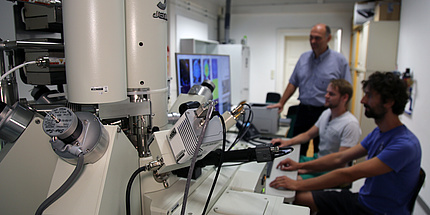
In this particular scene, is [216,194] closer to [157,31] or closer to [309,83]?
[157,31]

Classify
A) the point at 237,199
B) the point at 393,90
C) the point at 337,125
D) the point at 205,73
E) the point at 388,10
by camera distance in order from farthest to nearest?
1. the point at 388,10
2. the point at 337,125
3. the point at 205,73
4. the point at 393,90
5. the point at 237,199

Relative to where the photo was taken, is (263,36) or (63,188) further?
(263,36)

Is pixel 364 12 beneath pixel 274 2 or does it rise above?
beneath

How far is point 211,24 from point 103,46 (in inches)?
182

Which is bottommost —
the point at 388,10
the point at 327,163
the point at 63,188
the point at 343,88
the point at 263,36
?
the point at 327,163

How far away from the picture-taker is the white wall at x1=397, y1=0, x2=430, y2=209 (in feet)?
8.33

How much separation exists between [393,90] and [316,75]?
4.26ft

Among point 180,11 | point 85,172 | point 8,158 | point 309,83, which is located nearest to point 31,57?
point 8,158

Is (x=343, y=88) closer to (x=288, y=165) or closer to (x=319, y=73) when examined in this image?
(x=319, y=73)

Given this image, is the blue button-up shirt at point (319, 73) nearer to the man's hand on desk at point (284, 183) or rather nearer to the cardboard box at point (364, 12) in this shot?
the man's hand on desk at point (284, 183)

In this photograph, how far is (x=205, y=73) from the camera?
193 centimetres

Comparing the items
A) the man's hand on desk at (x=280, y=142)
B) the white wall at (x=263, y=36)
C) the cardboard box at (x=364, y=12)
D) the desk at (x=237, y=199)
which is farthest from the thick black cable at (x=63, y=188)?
the white wall at (x=263, y=36)

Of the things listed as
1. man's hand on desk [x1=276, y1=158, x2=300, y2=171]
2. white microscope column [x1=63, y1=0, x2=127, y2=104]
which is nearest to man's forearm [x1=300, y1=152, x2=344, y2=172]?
man's hand on desk [x1=276, y1=158, x2=300, y2=171]

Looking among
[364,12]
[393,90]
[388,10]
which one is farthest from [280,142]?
[364,12]
